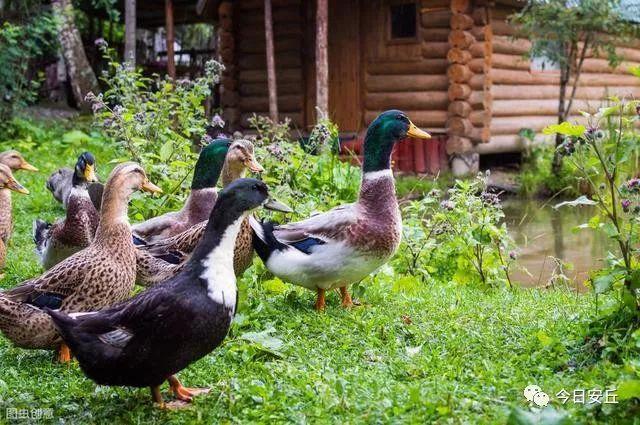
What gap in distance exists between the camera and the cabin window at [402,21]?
15951 mm

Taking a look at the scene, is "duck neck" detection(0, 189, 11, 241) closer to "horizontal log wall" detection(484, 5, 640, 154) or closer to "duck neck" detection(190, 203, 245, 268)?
"duck neck" detection(190, 203, 245, 268)

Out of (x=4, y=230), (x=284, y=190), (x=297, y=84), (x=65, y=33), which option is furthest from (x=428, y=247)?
(x=65, y=33)

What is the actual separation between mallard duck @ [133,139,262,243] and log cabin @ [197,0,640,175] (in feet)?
28.6

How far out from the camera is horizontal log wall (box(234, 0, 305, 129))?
56.2 feet

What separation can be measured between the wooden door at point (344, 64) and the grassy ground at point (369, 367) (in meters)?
11.0

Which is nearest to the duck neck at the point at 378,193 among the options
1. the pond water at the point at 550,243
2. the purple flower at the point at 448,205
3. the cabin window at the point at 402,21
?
the purple flower at the point at 448,205

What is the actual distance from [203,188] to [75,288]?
1551 millimetres

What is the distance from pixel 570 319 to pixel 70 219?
3.63 metres

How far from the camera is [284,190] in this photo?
22.8ft

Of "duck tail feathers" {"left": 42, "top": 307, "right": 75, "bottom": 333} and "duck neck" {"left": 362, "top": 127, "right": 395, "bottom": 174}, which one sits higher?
"duck neck" {"left": 362, "top": 127, "right": 395, "bottom": 174}

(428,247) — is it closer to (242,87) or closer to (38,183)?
(38,183)

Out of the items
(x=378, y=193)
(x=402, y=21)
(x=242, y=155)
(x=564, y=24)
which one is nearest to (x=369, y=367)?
(x=378, y=193)

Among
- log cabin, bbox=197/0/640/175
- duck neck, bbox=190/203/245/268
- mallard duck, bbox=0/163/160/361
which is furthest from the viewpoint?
log cabin, bbox=197/0/640/175

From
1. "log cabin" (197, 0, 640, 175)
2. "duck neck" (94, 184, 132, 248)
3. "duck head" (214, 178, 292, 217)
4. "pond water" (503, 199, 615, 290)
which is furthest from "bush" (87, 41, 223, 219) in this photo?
"log cabin" (197, 0, 640, 175)
